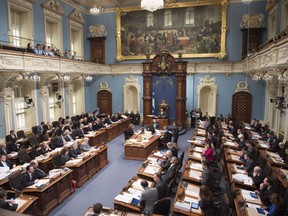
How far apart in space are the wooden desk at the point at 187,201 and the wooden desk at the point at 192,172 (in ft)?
0.78

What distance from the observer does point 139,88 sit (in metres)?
20.0

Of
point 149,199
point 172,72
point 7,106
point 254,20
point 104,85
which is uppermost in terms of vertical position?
point 254,20

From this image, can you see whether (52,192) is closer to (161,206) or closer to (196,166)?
(161,206)

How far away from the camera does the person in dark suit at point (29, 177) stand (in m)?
6.54

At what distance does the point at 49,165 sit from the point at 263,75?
11052 millimetres

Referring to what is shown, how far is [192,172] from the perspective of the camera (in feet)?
23.8

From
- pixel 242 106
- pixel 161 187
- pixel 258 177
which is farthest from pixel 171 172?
pixel 242 106

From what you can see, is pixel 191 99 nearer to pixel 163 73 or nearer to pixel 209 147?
pixel 163 73

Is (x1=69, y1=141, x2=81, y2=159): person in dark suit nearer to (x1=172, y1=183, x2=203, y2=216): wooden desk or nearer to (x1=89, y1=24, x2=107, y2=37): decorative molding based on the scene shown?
(x1=172, y1=183, x2=203, y2=216): wooden desk

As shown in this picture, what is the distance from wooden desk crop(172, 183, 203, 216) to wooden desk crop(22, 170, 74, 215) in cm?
A: 363

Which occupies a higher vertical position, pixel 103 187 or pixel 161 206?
pixel 161 206

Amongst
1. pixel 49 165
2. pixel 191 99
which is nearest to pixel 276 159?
pixel 49 165

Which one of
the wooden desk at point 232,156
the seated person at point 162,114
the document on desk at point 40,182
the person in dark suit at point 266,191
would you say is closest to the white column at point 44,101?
the seated person at point 162,114

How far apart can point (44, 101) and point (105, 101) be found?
22.0ft
